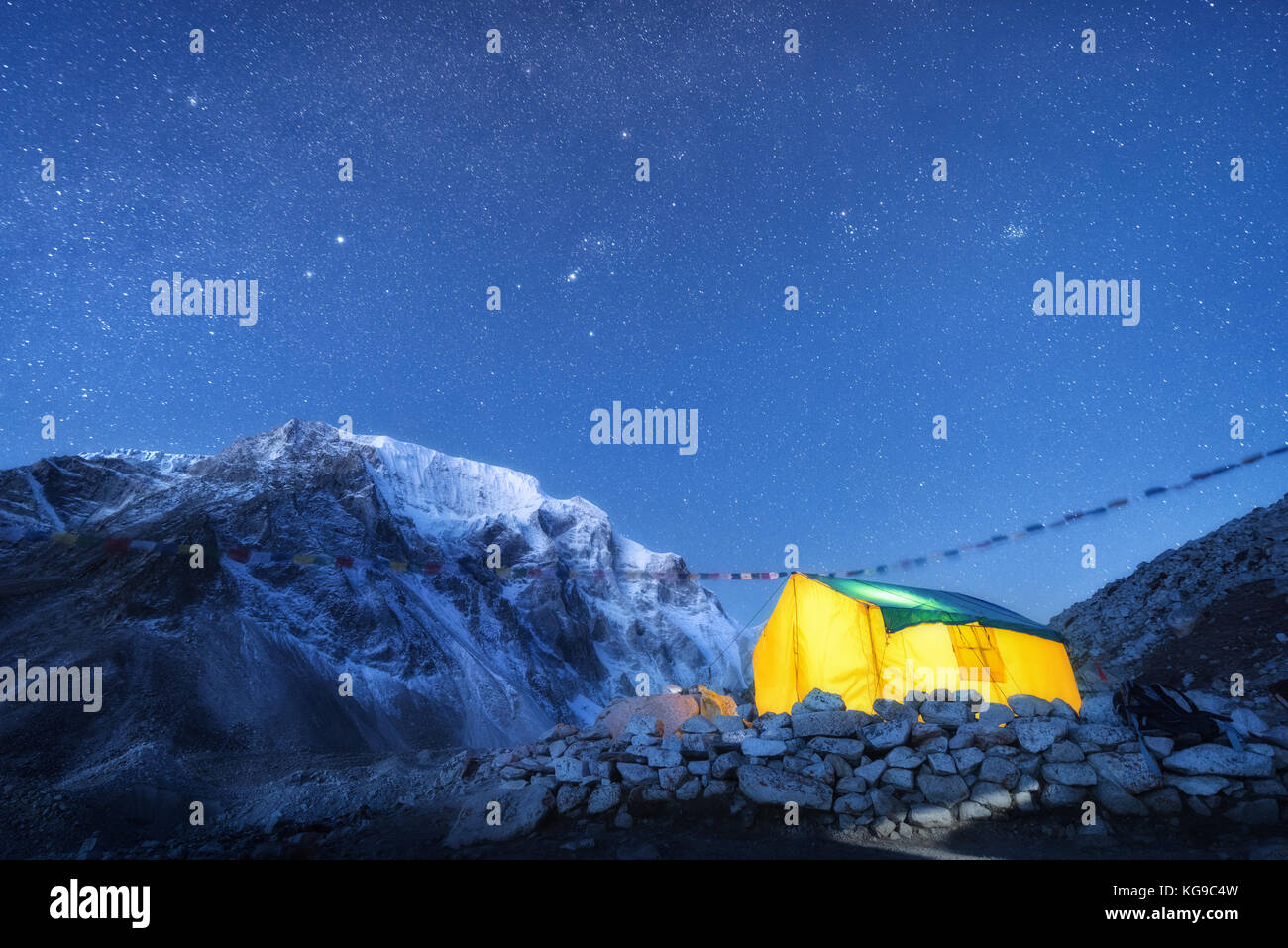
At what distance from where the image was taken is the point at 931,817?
766 centimetres

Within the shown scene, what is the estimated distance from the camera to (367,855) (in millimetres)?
7664

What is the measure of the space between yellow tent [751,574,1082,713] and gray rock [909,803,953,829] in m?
3.86

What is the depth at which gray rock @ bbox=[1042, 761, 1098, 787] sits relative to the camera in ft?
25.2

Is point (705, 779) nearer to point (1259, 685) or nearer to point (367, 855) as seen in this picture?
point (367, 855)

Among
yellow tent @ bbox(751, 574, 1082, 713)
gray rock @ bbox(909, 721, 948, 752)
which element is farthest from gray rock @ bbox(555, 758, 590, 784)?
yellow tent @ bbox(751, 574, 1082, 713)

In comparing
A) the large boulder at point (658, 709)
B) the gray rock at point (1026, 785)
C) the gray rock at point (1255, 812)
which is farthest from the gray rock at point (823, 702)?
the gray rock at point (1255, 812)

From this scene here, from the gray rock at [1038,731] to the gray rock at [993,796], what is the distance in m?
0.75

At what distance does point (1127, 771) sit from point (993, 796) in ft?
5.65

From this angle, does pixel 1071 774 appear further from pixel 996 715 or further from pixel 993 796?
pixel 996 715

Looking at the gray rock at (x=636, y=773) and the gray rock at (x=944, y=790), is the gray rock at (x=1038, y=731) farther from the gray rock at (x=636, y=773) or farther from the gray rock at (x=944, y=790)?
the gray rock at (x=636, y=773)

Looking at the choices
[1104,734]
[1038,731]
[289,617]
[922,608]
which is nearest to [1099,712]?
[1104,734]

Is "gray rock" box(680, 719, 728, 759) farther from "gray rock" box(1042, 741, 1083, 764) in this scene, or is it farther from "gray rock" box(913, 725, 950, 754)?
"gray rock" box(1042, 741, 1083, 764)

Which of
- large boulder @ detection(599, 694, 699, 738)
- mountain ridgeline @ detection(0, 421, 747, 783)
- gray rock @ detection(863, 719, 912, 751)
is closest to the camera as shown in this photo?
gray rock @ detection(863, 719, 912, 751)
